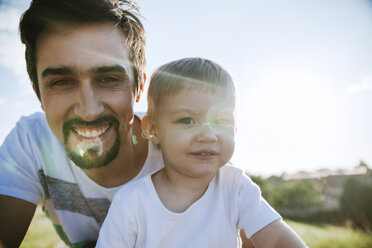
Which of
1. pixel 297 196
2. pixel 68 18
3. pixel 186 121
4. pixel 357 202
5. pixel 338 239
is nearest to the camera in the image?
pixel 186 121

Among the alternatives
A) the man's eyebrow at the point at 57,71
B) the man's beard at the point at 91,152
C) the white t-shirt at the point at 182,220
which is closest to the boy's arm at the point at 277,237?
the white t-shirt at the point at 182,220

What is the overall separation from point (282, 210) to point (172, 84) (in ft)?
74.0

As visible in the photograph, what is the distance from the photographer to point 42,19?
2.20 metres

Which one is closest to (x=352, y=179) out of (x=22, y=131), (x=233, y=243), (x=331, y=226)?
(x=331, y=226)

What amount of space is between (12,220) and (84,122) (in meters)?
1.12

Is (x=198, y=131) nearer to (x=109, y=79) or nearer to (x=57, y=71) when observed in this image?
(x=109, y=79)

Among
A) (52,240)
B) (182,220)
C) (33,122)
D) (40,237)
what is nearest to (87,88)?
(33,122)

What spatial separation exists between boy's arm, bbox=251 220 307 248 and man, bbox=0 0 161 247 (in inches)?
44.9

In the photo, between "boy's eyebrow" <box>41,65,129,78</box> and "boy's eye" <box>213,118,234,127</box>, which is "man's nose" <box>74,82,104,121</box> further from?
"boy's eye" <box>213,118,234,127</box>

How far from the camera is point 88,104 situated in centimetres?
204

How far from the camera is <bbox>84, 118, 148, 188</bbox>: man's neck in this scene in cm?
240

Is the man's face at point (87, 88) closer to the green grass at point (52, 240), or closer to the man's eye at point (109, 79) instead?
the man's eye at point (109, 79)

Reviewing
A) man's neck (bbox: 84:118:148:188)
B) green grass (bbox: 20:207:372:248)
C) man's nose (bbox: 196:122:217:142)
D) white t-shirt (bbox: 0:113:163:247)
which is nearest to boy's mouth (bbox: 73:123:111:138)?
man's neck (bbox: 84:118:148:188)

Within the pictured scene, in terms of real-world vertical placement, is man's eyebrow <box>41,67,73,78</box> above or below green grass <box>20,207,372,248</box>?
above
